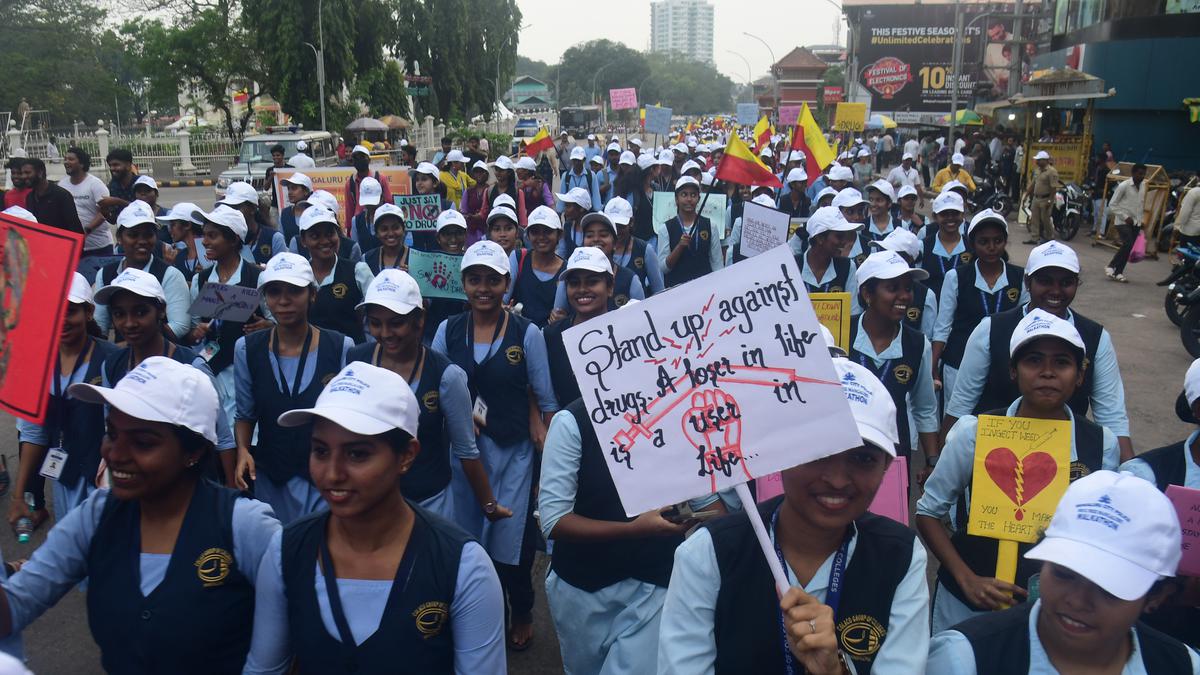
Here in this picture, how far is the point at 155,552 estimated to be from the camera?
2564 mm

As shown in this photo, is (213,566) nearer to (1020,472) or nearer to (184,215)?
(1020,472)

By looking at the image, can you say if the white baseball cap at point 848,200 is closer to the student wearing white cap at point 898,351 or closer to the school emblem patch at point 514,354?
the student wearing white cap at point 898,351

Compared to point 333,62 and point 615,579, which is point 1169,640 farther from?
point 333,62

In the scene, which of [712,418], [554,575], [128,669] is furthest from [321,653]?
[554,575]

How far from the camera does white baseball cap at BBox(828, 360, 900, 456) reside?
7.44ft

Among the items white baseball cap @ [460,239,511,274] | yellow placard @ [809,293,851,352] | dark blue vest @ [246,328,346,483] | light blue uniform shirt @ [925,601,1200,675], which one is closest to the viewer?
light blue uniform shirt @ [925,601,1200,675]

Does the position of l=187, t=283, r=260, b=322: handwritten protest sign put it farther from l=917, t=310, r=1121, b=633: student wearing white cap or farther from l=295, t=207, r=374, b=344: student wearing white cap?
l=917, t=310, r=1121, b=633: student wearing white cap

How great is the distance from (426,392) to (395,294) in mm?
484

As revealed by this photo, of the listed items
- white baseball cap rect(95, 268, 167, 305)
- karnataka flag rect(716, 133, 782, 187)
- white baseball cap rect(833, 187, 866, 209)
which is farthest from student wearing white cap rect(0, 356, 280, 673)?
karnataka flag rect(716, 133, 782, 187)

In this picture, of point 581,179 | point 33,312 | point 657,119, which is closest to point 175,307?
point 33,312

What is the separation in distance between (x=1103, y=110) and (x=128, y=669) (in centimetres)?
3025

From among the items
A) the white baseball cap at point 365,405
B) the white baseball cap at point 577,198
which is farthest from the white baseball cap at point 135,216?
the white baseball cap at point 365,405

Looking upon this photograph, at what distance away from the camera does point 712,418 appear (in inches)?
93.5

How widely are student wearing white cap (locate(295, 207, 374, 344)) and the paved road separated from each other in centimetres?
203
